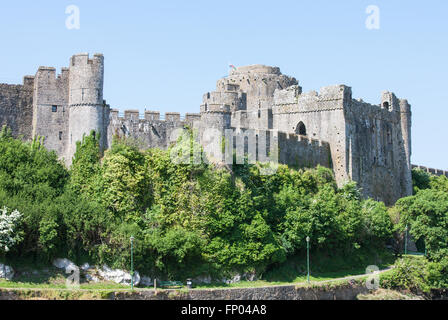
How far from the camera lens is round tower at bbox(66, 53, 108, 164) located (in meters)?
44.2

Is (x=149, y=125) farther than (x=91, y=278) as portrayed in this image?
Yes

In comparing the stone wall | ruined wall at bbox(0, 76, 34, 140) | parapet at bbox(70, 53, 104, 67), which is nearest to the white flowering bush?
the stone wall

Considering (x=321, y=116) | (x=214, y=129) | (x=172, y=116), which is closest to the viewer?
(x=214, y=129)

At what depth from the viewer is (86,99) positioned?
1746 inches

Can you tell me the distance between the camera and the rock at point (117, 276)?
124ft

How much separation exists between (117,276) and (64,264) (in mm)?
2607

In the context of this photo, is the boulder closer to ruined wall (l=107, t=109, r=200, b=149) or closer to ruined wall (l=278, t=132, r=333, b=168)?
ruined wall (l=107, t=109, r=200, b=149)

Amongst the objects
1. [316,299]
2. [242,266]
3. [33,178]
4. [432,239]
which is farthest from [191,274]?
[432,239]

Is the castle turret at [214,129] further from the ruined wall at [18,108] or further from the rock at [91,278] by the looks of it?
the ruined wall at [18,108]

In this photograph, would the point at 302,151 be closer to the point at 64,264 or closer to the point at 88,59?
the point at 88,59

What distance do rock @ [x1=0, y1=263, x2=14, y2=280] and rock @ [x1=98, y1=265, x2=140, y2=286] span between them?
4.26 metres

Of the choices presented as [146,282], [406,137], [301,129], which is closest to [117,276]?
[146,282]
